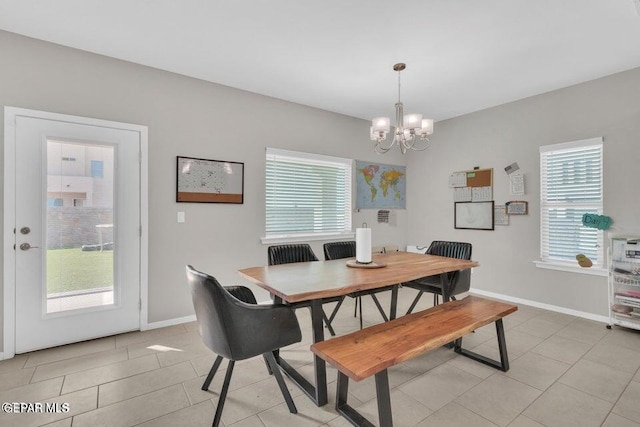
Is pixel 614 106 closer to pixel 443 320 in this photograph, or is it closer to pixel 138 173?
pixel 443 320

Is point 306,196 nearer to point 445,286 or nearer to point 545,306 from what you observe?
point 445,286

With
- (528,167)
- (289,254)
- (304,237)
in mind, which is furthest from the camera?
(304,237)

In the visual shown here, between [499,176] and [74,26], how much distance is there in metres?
4.93

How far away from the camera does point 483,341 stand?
9.11 feet

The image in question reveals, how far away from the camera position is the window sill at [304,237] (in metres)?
3.79

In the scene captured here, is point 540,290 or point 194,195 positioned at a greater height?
point 194,195

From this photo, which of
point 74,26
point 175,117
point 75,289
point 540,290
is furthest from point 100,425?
point 540,290

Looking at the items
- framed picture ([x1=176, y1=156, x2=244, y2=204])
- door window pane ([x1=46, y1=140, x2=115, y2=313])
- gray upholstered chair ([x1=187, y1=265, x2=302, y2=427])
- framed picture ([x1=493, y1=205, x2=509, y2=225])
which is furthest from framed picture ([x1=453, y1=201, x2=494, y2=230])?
door window pane ([x1=46, y1=140, x2=115, y2=313])

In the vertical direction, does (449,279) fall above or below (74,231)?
below

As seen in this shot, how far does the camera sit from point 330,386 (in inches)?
81.9

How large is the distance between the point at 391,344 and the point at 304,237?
8.42 ft

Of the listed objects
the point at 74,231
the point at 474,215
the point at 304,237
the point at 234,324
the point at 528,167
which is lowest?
the point at 234,324

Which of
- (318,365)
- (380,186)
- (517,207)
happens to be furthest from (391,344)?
(380,186)

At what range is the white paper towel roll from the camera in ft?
7.97
